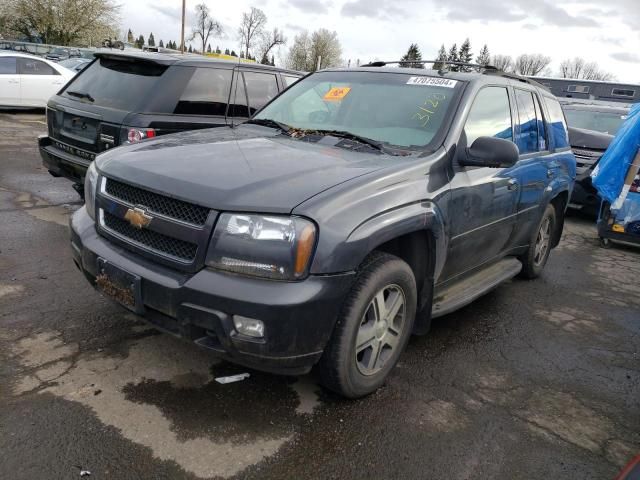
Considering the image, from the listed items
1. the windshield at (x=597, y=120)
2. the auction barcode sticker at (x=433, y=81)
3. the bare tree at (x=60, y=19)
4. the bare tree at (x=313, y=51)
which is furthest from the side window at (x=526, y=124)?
the bare tree at (x=313, y=51)

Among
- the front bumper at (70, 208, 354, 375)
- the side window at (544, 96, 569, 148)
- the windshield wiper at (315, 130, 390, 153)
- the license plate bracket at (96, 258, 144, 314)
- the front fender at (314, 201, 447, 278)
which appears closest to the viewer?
the front bumper at (70, 208, 354, 375)

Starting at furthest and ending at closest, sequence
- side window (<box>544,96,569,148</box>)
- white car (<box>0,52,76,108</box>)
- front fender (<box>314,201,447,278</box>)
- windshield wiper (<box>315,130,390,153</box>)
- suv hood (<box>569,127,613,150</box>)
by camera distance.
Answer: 1. white car (<box>0,52,76,108</box>)
2. suv hood (<box>569,127,613,150</box>)
3. side window (<box>544,96,569,148</box>)
4. windshield wiper (<box>315,130,390,153</box>)
5. front fender (<box>314,201,447,278</box>)

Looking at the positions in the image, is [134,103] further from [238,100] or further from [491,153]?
[491,153]

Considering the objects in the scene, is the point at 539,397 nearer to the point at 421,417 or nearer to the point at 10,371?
the point at 421,417

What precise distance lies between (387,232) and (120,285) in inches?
55.0

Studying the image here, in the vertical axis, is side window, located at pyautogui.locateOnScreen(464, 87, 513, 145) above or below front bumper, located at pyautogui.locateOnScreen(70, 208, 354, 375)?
above

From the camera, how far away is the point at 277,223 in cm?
236

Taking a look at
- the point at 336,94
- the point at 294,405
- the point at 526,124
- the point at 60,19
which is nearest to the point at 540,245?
the point at 526,124

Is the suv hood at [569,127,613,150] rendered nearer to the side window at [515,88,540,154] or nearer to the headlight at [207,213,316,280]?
the side window at [515,88,540,154]

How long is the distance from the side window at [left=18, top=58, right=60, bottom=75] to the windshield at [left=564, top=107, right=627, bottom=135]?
42.5ft

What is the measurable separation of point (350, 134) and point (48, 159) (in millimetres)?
3832

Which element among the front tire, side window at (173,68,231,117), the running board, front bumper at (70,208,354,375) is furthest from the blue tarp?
front bumper at (70,208,354,375)

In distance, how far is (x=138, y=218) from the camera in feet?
8.82

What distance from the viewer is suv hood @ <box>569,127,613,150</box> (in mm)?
9113
